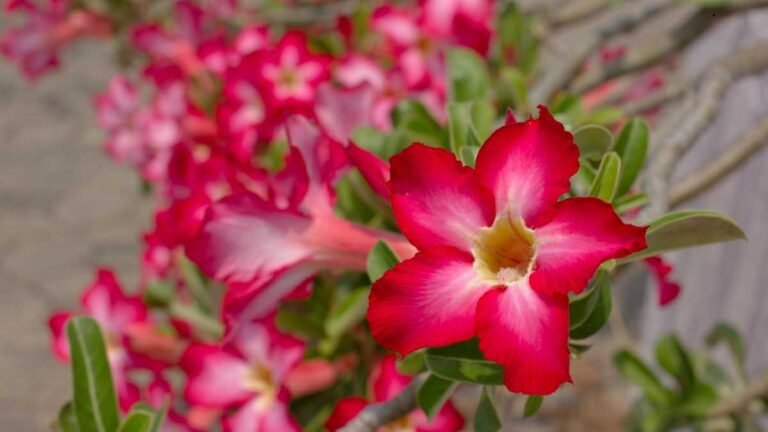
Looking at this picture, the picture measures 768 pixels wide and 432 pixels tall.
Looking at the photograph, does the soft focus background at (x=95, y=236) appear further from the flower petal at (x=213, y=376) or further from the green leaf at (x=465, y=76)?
the flower petal at (x=213, y=376)

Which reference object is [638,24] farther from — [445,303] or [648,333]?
[648,333]

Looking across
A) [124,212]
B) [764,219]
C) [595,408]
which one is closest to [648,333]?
[595,408]

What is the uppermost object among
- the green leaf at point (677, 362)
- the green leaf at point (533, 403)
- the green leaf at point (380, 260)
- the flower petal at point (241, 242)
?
the flower petal at point (241, 242)

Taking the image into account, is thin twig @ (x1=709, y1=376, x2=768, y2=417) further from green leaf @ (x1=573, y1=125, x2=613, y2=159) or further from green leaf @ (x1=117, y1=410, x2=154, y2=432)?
green leaf @ (x1=117, y1=410, x2=154, y2=432)

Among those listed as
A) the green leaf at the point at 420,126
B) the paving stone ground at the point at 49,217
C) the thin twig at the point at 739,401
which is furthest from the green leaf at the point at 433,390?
the paving stone ground at the point at 49,217

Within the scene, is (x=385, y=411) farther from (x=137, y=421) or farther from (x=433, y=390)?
(x=137, y=421)

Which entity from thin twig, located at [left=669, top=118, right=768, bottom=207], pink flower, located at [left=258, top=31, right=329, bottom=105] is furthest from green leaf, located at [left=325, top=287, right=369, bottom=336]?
thin twig, located at [left=669, top=118, right=768, bottom=207]

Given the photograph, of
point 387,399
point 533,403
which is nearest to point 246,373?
point 387,399
